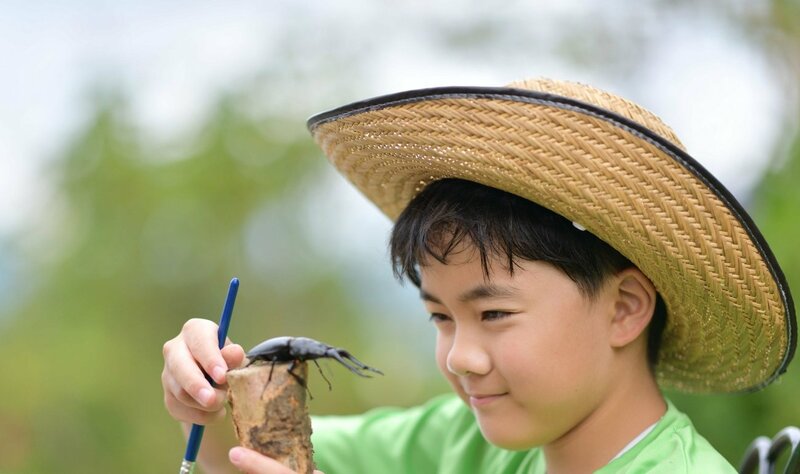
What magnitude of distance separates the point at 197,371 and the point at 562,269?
2.28 feet

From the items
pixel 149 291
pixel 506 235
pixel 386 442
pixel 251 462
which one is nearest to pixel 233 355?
pixel 251 462

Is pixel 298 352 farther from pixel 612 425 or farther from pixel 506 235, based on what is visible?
pixel 612 425

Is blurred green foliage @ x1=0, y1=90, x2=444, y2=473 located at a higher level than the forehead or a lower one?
higher

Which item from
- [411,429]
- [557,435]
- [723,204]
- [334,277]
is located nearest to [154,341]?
[334,277]

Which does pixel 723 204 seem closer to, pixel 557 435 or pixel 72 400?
pixel 557 435

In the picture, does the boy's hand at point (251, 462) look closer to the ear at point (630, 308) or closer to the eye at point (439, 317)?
the eye at point (439, 317)

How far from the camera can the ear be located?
2.00 m

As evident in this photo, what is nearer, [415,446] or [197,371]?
[197,371]

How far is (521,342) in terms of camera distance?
1.86 metres

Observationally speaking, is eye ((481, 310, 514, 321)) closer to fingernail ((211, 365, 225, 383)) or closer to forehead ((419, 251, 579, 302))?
forehead ((419, 251, 579, 302))

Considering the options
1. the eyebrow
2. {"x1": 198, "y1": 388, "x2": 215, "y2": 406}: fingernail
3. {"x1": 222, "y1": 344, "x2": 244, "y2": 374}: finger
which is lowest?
{"x1": 198, "y1": 388, "x2": 215, "y2": 406}: fingernail

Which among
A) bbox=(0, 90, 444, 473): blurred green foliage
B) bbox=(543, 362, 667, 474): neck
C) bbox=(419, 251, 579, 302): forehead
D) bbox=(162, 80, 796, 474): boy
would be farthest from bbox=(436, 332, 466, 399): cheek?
bbox=(0, 90, 444, 473): blurred green foliage

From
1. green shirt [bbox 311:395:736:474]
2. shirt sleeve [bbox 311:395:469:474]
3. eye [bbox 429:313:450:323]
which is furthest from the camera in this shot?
shirt sleeve [bbox 311:395:469:474]

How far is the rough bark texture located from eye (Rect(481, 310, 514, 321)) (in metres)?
0.45
